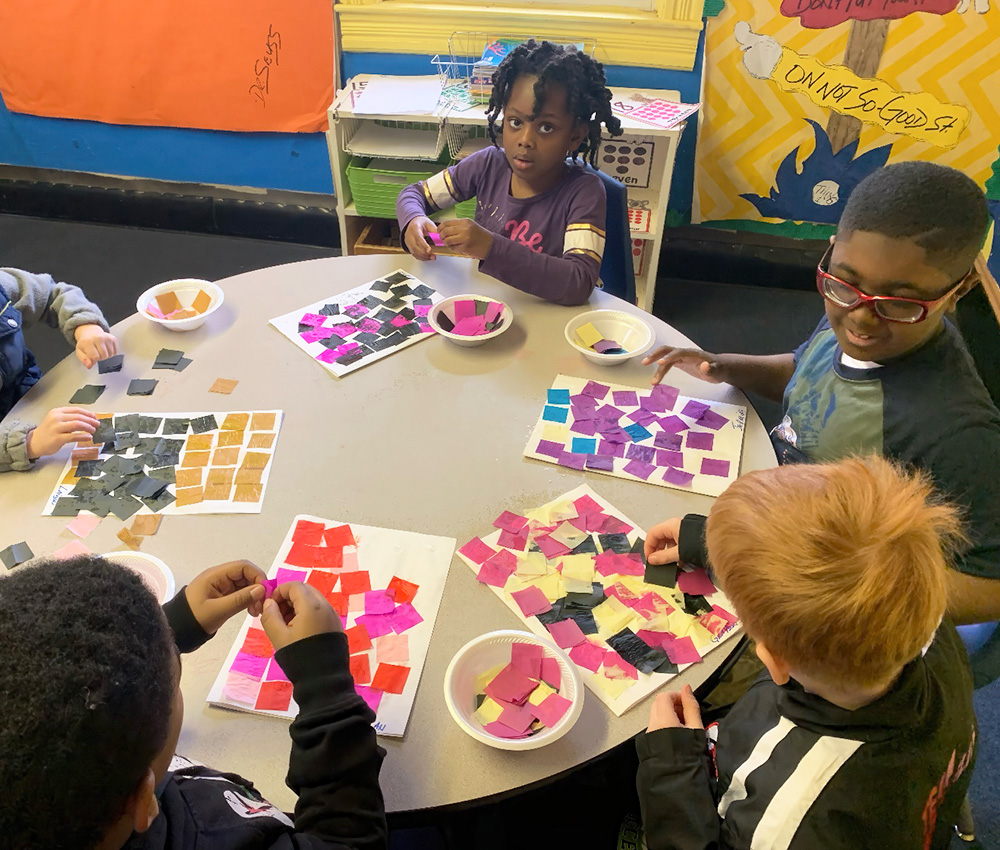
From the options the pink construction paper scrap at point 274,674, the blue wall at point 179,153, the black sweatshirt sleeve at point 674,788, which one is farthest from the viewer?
the blue wall at point 179,153

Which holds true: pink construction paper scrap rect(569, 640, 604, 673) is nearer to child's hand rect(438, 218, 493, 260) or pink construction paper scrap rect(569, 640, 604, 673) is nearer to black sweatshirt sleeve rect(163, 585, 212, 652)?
black sweatshirt sleeve rect(163, 585, 212, 652)

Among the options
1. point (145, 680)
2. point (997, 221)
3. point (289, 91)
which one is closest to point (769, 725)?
point (145, 680)

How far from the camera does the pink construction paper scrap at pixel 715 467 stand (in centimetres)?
128

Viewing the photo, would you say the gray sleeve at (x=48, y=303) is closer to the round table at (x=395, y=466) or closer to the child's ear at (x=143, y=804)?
the round table at (x=395, y=466)

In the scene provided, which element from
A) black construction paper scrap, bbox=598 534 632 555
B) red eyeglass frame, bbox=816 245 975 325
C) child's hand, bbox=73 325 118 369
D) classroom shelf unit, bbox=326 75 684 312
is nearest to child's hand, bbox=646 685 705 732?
black construction paper scrap, bbox=598 534 632 555

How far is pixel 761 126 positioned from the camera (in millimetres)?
2820

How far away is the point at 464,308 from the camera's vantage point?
1652 millimetres

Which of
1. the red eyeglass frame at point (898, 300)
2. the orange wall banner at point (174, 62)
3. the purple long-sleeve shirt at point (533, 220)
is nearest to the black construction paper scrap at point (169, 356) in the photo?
the purple long-sleeve shirt at point (533, 220)

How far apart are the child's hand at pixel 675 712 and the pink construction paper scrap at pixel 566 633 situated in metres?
0.13

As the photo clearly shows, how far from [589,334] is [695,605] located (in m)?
0.70

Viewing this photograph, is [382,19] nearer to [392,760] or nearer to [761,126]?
[761,126]

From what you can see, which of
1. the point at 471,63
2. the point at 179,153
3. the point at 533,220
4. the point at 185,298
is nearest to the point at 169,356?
the point at 185,298

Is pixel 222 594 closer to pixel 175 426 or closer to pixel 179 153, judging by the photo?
pixel 175 426

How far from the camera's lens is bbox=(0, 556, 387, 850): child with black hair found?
1.84 ft
